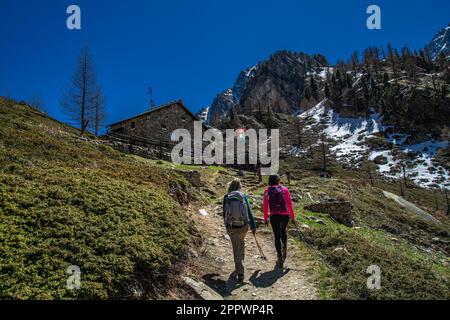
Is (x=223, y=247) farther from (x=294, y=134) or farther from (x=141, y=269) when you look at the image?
(x=294, y=134)

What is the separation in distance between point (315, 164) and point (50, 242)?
251ft

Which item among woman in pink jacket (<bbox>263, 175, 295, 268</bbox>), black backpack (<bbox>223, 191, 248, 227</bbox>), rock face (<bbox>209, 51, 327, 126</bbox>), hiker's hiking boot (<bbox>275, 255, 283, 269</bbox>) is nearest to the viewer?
black backpack (<bbox>223, 191, 248, 227</bbox>)

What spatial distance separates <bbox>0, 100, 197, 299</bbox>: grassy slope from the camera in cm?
583

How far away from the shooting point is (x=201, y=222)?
1318 cm

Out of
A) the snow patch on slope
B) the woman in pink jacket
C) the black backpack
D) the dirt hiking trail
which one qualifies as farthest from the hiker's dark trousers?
the snow patch on slope

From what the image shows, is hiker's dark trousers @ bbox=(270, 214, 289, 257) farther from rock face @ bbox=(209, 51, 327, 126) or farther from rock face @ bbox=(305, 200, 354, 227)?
rock face @ bbox=(209, 51, 327, 126)

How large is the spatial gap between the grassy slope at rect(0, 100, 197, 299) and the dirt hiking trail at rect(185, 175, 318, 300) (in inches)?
39.5

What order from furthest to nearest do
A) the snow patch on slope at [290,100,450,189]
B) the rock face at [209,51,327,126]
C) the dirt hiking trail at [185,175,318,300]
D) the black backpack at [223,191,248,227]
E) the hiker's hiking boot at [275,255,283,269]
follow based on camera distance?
the rock face at [209,51,327,126], the snow patch on slope at [290,100,450,189], the hiker's hiking boot at [275,255,283,269], the black backpack at [223,191,248,227], the dirt hiking trail at [185,175,318,300]

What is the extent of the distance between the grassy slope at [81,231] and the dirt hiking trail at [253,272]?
100 cm

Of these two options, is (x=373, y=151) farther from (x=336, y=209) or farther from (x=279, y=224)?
(x=279, y=224)

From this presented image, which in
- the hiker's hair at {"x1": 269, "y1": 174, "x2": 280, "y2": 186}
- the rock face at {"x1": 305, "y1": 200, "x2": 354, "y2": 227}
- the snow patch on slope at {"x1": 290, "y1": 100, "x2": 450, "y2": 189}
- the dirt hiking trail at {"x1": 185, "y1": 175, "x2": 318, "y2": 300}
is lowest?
the dirt hiking trail at {"x1": 185, "y1": 175, "x2": 318, "y2": 300}

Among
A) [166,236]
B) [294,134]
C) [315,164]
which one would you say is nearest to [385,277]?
[166,236]

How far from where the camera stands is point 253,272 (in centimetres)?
916

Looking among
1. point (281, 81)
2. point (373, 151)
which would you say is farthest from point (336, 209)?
point (281, 81)
